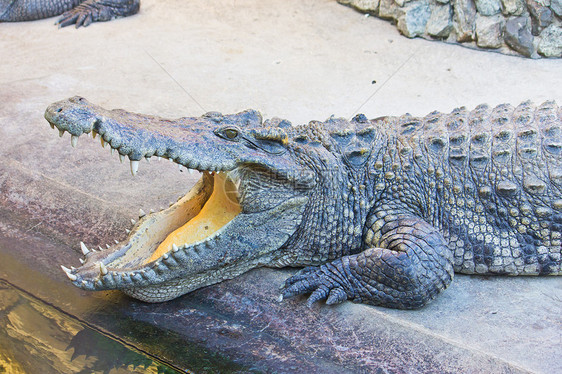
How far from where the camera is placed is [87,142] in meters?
4.46

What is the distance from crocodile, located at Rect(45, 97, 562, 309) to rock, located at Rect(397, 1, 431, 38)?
3652 mm

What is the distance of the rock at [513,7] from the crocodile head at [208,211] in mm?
3960

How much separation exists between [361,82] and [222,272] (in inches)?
130

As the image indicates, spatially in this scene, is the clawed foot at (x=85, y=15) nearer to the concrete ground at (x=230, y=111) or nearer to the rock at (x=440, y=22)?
the concrete ground at (x=230, y=111)

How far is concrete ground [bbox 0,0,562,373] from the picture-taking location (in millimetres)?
2621

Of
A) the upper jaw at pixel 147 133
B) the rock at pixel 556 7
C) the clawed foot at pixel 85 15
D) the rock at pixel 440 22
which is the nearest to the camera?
the upper jaw at pixel 147 133

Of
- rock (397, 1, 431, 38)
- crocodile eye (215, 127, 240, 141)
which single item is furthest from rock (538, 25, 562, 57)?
crocodile eye (215, 127, 240, 141)

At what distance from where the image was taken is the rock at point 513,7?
19.9 feet

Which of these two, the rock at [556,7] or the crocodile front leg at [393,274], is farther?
the rock at [556,7]

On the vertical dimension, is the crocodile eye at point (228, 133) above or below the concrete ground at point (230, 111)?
above

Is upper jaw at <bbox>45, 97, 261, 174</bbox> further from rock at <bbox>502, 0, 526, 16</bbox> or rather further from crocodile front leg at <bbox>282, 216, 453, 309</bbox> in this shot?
rock at <bbox>502, 0, 526, 16</bbox>

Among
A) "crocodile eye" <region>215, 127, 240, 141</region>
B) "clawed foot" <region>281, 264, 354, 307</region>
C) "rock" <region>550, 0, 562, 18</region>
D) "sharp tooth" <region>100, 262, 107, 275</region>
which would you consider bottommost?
"clawed foot" <region>281, 264, 354, 307</region>

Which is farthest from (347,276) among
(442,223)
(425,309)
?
(442,223)

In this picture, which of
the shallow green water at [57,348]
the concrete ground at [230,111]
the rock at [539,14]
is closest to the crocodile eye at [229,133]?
the concrete ground at [230,111]
